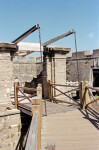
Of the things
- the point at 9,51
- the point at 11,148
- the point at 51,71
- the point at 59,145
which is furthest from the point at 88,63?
the point at 59,145

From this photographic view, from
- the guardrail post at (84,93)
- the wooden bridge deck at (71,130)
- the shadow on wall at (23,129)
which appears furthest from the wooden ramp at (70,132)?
the shadow on wall at (23,129)

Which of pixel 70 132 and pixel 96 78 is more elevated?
pixel 96 78

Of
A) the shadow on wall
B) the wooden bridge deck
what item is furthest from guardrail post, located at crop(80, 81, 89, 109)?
the shadow on wall

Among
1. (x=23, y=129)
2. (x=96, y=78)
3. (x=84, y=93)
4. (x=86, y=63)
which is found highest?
(x=86, y=63)

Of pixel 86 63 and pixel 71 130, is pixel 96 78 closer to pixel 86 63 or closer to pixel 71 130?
pixel 86 63

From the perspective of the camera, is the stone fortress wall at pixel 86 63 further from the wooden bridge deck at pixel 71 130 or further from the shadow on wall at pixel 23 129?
the wooden bridge deck at pixel 71 130

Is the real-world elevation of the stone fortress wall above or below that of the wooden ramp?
above

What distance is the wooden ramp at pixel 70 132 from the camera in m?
3.65

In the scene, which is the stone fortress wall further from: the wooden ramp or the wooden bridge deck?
the wooden ramp

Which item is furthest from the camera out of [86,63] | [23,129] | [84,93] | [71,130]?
[86,63]

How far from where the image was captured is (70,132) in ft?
14.2

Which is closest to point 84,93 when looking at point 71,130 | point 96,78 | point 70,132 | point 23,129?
point 71,130

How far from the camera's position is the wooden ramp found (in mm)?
3652

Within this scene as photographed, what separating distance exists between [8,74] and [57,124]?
10.8 ft
